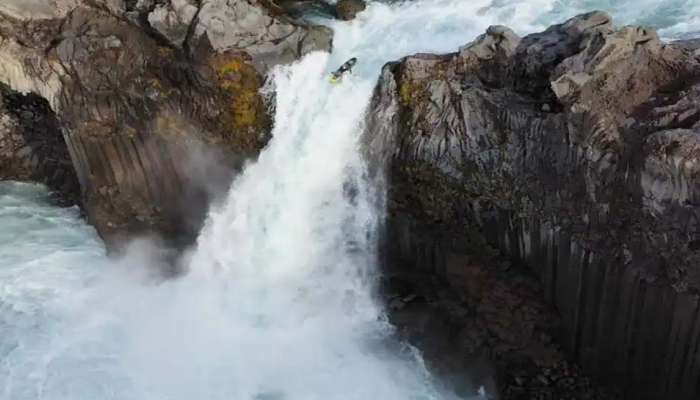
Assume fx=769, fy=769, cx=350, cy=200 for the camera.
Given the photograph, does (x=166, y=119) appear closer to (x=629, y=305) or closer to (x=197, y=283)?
(x=197, y=283)

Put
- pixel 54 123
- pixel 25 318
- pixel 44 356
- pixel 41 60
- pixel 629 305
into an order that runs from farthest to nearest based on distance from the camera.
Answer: pixel 54 123, pixel 41 60, pixel 25 318, pixel 44 356, pixel 629 305

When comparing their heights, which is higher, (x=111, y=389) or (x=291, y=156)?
(x=291, y=156)

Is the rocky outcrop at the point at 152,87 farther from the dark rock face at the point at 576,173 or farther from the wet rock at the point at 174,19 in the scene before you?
the dark rock face at the point at 576,173

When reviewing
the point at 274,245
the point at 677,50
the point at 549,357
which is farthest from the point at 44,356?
the point at 677,50

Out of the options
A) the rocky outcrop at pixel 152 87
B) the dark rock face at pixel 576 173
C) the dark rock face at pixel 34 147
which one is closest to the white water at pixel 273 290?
the rocky outcrop at pixel 152 87

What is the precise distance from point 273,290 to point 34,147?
1051cm

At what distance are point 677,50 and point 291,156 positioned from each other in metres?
9.07

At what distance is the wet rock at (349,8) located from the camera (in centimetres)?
2250

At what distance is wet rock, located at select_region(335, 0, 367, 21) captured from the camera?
2250 centimetres

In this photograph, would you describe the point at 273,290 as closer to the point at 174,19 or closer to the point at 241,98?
the point at 241,98

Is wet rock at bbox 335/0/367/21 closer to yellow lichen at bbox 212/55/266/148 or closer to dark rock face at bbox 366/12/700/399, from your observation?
yellow lichen at bbox 212/55/266/148

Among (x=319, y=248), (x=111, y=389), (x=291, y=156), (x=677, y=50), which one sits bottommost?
(x=111, y=389)

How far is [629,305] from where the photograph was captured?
14711 millimetres

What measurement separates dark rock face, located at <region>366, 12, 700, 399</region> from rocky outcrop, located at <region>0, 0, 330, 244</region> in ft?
12.5
